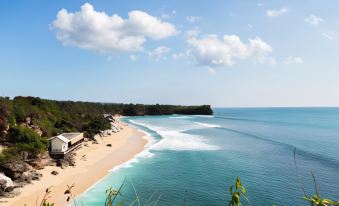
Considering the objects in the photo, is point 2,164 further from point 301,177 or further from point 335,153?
point 335,153

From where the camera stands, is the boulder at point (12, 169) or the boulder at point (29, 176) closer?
the boulder at point (12, 169)

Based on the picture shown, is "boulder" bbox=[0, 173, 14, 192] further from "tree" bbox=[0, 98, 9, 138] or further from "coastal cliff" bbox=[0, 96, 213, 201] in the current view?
"tree" bbox=[0, 98, 9, 138]

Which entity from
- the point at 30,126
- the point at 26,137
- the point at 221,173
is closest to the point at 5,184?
the point at 26,137

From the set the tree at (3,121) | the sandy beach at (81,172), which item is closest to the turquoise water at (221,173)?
the sandy beach at (81,172)

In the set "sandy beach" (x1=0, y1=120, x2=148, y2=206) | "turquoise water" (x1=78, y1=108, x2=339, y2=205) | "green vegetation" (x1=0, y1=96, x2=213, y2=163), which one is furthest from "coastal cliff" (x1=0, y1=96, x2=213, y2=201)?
"turquoise water" (x1=78, y1=108, x2=339, y2=205)

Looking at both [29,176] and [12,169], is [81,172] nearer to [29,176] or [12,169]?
[29,176]

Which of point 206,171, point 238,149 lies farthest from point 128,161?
point 238,149

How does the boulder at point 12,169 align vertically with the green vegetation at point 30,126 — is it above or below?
below

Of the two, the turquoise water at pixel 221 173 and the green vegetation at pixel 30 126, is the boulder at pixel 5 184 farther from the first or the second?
the turquoise water at pixel 221 173

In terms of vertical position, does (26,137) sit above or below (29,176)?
above
